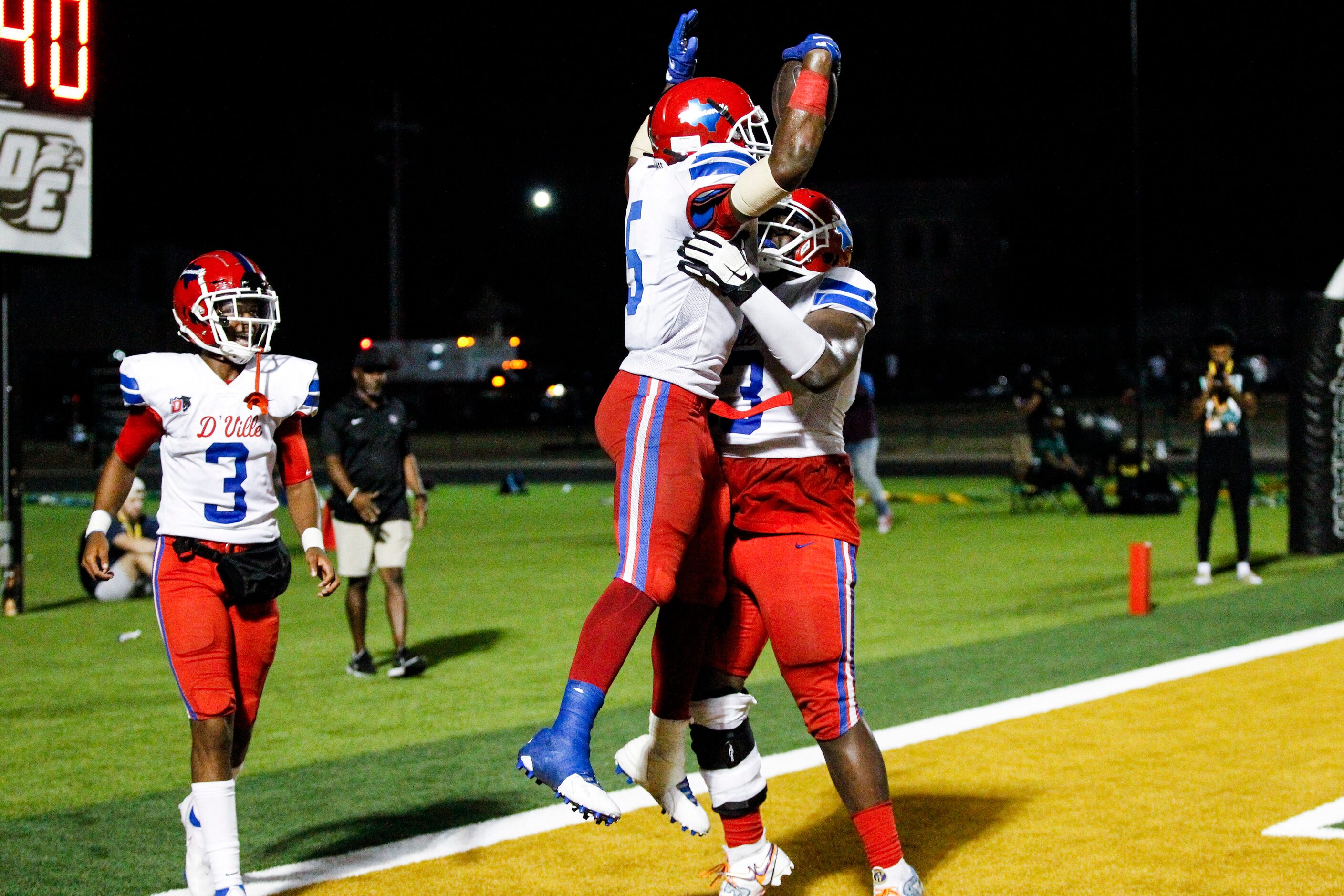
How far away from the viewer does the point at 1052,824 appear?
5.53 meters

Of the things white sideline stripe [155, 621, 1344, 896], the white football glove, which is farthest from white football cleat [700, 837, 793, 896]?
the white football glove

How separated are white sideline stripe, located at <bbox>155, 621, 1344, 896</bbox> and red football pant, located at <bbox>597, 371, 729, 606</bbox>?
1697mm

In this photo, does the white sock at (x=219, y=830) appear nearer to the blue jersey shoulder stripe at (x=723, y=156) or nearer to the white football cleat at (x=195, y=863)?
the white football cleat at (x=195, y=863)

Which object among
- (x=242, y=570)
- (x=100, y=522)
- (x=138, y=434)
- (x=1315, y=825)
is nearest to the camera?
(x=242, y=570)

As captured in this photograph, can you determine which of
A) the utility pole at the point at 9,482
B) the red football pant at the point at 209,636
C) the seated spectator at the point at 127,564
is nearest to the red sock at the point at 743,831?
the red football pant at the point at 209,636

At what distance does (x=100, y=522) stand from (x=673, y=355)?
2.19 m

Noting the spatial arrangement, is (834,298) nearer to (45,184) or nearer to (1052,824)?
(1052,824)

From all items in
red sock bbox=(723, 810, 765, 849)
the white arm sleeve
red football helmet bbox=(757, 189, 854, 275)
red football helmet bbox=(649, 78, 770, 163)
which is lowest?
red sock bbox=(723, 810, 765, 849)

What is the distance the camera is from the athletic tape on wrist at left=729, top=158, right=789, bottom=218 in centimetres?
382

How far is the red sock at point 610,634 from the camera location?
3.95 meters

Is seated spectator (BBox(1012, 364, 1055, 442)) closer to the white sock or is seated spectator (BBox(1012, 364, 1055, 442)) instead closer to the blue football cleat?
the white sock

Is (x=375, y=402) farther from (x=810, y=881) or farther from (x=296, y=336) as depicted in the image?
(x=296, y=336)

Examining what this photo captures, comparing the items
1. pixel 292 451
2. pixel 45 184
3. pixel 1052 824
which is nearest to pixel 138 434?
pixel 292 451

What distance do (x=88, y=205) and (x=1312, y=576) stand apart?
422 inches
